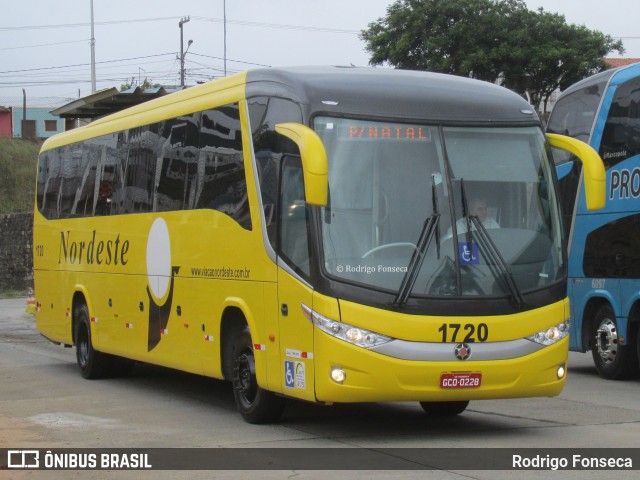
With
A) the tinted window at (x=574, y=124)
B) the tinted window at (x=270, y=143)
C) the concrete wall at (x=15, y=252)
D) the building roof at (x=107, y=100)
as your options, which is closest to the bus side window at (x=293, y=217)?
the tinted window at (x=270, y=143)

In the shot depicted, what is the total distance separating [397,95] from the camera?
10711mm

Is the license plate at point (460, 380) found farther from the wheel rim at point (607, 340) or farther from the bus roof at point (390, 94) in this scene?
the wheel rim at point (607, 340)

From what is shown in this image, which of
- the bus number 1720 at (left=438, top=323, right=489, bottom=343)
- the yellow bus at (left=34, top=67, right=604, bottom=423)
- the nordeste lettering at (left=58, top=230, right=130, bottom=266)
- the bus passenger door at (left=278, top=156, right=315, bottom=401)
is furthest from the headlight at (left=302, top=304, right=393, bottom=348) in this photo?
the nordeste lettering at (left=58, top=230, right=130, bottom=266)

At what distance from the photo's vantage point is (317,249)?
1009cm

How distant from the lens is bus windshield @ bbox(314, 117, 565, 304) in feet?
33.0

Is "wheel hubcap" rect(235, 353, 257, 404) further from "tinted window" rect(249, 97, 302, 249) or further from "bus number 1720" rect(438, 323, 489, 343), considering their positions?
"bus number 1720" rect(438, 323, 489, 343)

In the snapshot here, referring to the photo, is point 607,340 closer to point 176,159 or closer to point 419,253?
point 176,159

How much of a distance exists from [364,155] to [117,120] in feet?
23.0

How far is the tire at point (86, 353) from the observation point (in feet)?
56.2

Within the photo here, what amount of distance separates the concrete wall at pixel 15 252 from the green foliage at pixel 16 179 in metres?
14.4

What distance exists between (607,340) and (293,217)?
724 cm

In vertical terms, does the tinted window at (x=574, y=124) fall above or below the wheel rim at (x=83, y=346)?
above
